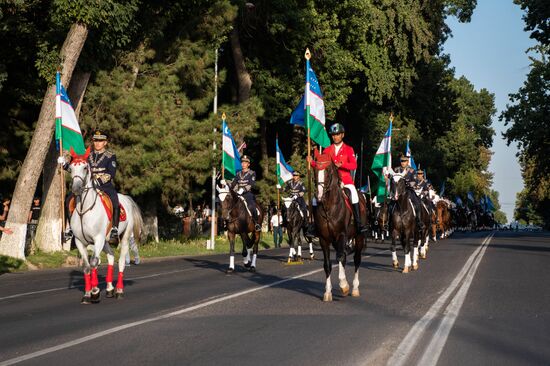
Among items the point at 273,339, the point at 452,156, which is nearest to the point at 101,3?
the point at 273,339

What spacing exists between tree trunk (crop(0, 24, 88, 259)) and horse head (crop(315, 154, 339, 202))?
12.6 m

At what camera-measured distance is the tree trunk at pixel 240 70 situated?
44.8 metres

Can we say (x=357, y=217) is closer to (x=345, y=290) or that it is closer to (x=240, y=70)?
(x=345, y=290)

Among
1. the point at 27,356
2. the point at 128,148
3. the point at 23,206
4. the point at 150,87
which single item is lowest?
the point at 27,356

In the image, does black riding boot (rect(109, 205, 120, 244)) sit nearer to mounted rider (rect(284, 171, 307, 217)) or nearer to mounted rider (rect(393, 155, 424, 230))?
mounted rider (rect(393, 155, 424, 230))

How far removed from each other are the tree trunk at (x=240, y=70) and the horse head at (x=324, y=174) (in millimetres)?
30390

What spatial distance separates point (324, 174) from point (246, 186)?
25.7 feet

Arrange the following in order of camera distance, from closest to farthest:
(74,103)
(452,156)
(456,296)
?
Answer: 1. (456,296)
2. (74,103)
3. (452,156)

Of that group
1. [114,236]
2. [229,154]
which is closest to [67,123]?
[114,236]

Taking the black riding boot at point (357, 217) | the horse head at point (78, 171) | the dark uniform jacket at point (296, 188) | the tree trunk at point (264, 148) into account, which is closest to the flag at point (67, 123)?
the dark uniform jacket at point (296, 188)

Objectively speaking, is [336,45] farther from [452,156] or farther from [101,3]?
[452,156]

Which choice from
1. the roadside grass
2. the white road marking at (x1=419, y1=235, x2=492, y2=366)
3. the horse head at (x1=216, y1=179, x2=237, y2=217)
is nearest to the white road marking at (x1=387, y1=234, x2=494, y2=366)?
the white road marking at (x1=419, y1=235, x2=492, y2=366)

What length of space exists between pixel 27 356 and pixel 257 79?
125 feet

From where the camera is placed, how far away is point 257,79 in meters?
46.6
